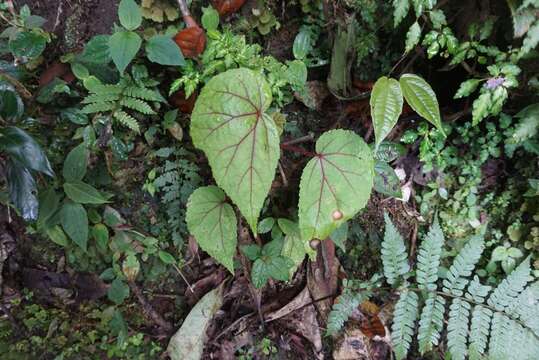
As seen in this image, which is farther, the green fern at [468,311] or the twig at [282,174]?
the twig at [282,174]

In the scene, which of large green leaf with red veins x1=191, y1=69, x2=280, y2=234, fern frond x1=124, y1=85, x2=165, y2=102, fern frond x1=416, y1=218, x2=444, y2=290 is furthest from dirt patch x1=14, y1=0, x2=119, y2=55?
fern frond x1=416, y1=218, x2=444, y2=290

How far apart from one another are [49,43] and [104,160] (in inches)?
22.4

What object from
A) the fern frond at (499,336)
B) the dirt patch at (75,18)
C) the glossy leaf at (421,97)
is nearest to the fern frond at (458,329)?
the fern frond at (499,336)

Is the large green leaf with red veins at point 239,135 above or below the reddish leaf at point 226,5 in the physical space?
below

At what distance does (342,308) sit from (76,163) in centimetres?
137

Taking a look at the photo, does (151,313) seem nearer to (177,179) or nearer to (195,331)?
(195,331)

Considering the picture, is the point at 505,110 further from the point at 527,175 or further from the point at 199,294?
the point at 199,294

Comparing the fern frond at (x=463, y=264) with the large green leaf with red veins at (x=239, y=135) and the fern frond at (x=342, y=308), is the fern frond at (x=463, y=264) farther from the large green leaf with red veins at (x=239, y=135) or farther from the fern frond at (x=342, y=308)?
the large green leaf with red veins at (x=239, y=135)

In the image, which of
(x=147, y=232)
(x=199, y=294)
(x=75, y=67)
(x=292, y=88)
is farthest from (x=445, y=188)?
(x=75, y=67)

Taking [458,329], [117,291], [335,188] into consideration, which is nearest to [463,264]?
[458,329]

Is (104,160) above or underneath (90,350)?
above

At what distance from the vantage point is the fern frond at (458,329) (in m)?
1.81

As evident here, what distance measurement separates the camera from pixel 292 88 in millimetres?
1906

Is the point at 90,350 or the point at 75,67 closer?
the point at 75,67
